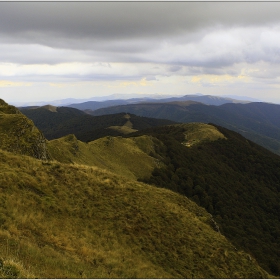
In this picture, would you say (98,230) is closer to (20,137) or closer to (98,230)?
(98,230)

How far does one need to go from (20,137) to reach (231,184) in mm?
98839

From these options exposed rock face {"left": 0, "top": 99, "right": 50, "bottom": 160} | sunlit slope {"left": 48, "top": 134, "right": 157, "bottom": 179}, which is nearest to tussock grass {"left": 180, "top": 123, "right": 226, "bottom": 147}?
sunlit slope {"left": 48, "top": 134, "right": 157, "bottom": 179}

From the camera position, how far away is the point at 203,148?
13800 cm

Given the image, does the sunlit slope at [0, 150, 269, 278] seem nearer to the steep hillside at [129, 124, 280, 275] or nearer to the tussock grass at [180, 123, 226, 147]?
the steep hillside at [129, 124, 280, 275]

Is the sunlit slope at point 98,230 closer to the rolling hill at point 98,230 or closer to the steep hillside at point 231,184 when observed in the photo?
the rolling hill at point 98,230

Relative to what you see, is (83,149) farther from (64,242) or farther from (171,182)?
(64,242)

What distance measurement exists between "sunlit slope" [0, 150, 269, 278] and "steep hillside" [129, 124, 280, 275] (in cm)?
2761

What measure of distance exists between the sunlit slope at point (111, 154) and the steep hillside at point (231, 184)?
495 cm

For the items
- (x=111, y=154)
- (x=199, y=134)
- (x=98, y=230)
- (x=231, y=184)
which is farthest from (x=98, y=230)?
(x=199, y=134)

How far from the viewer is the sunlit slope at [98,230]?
1464 centimetres

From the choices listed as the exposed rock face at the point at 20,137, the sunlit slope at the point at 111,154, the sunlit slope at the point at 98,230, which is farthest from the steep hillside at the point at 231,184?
the exposed rock face at the point at 20,137

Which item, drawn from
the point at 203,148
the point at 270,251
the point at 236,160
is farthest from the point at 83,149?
the point at 236,160

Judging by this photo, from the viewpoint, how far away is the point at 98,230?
68.3ft

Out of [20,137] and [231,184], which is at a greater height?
[20,137]
